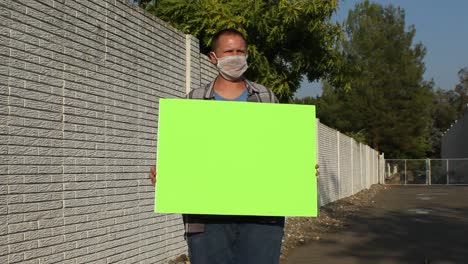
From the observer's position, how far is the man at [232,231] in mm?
3650

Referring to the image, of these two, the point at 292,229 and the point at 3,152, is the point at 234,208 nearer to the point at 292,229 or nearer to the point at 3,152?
the point at 3,152

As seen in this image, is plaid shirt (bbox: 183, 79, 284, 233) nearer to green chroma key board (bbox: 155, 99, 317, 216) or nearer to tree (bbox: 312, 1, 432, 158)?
green chroma key board (bbox: 155, 99, 317, 216)

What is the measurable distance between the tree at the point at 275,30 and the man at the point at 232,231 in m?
8.62

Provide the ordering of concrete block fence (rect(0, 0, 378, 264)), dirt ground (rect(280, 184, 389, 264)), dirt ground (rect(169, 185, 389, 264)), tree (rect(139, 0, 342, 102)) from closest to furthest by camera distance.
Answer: concrete block fence (rect(0, 0, 378, 264)) < dirt ground (rect(169, 185, 389, 264)) < dirt ground (rect(280, 184, 389, 264)) < tree (rect(139, 0, 342, 102))

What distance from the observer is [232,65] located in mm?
3740

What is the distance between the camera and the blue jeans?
365cm

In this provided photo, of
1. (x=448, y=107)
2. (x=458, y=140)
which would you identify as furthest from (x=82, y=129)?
(x=448, y=107)

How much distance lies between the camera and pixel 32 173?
546 centimetres

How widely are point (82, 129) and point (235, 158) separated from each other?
3.10m

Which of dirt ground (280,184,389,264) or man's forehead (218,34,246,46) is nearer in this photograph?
man's forehead (218,34,246,46)

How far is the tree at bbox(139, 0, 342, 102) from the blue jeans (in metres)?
8.90

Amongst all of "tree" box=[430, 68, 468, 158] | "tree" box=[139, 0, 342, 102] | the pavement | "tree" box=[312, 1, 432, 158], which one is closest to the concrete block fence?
the pavement

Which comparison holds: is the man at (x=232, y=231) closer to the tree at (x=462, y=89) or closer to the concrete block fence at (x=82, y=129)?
the concrete block fence at (x=82, y=129)

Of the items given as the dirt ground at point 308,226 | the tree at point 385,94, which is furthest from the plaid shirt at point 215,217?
the tree at point 385,94
